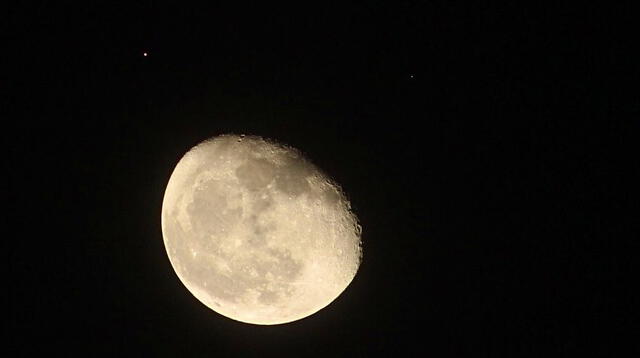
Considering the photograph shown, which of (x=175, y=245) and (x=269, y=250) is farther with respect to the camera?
(x=175, y=245)

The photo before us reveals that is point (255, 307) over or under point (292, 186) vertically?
under

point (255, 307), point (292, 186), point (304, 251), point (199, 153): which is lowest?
point (255, 307)

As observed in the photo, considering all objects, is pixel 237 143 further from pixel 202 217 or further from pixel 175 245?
pixel 175 245

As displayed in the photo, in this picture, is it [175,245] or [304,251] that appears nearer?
[304,251]

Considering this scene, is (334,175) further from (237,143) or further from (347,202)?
(237,143)

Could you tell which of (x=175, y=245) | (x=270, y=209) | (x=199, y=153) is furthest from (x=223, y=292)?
(x=199, y=153)

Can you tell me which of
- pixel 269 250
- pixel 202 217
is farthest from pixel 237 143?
pixel 269 250
